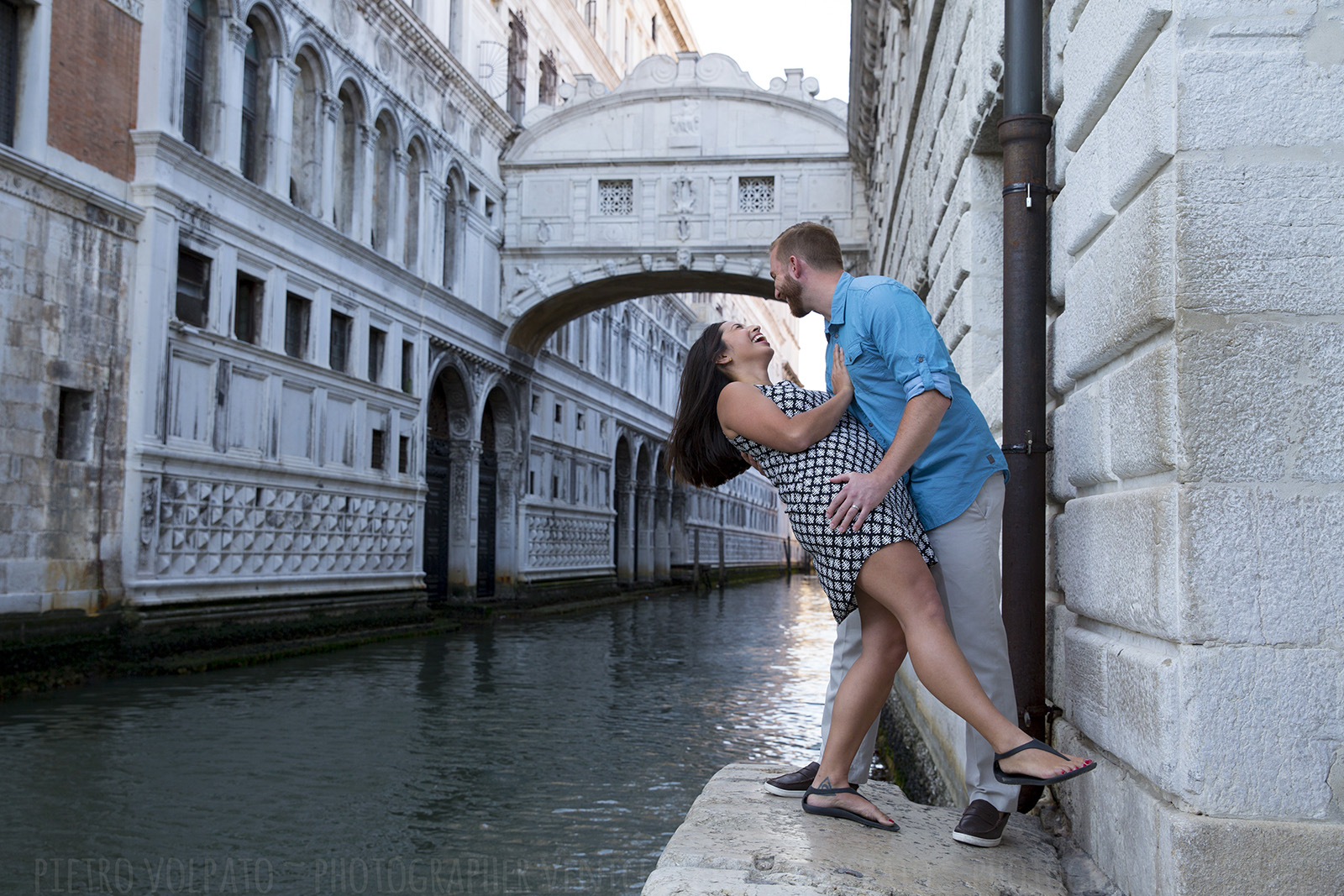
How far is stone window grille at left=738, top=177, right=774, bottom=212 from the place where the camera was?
1845cm

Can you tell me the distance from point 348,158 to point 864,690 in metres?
13.6

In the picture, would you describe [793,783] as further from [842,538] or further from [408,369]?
[408,369]

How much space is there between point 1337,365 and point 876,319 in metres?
1.03

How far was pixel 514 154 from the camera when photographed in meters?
19.3

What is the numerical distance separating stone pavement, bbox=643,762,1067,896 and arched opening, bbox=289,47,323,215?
12.1 metres

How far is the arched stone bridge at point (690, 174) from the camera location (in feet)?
59.9

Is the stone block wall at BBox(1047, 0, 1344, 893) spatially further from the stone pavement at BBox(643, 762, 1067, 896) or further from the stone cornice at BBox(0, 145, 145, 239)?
the stone cornice at BBox(0, 145, 145, 239)

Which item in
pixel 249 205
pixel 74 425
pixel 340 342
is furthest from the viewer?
pixel 340 342

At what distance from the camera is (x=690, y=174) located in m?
18.5

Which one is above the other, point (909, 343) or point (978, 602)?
point (909, 343)

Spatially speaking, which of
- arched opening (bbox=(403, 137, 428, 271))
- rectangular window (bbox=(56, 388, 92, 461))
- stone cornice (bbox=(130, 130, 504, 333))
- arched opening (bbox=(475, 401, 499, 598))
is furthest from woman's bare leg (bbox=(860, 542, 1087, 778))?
arched opening (bbox=(475, 401, 499, 598))

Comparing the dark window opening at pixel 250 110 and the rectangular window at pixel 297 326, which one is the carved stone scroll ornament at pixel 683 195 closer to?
the rectangular window at pixel 297 326

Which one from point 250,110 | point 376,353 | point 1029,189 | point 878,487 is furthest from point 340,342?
point 878,487

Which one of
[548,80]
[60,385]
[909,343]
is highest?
[548,80]
